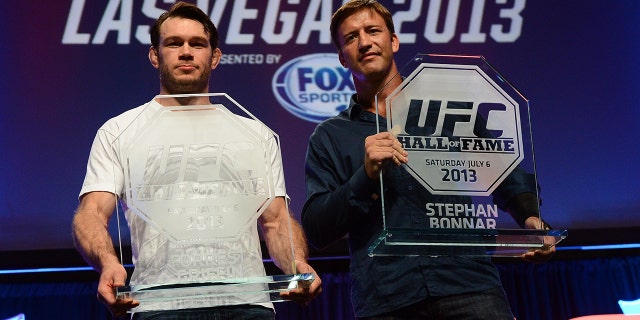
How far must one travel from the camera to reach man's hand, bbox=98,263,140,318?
4.93 ft

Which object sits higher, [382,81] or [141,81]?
[141,81]

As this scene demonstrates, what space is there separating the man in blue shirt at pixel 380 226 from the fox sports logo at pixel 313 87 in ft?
4.64

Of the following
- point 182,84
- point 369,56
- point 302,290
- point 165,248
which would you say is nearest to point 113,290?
point 165,248

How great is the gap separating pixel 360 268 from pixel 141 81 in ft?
5.83

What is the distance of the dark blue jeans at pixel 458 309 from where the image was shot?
1.71 m

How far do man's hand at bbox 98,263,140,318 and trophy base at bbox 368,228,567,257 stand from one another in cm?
47

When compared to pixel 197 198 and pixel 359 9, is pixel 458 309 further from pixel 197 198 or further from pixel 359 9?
pixel 359 9

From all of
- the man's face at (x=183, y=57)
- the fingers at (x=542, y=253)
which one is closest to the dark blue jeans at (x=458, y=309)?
the fingers at (x=542, y=253)

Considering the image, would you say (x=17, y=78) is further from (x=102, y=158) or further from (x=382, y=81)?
(x=382, y=81)

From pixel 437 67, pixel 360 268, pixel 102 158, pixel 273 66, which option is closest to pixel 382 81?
pixel 437 67

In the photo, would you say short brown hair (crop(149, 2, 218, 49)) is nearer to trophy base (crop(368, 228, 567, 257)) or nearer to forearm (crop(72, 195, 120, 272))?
forearm (crop(72, 195, 120, 272))

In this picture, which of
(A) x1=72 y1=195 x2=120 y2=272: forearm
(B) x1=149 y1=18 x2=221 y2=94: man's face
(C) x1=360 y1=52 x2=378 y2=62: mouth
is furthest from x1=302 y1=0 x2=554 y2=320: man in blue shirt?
(A) x1=72 y1=195 x2=120 y2=272: forearm

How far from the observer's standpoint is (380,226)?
179cm

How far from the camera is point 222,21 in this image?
3408 mm
